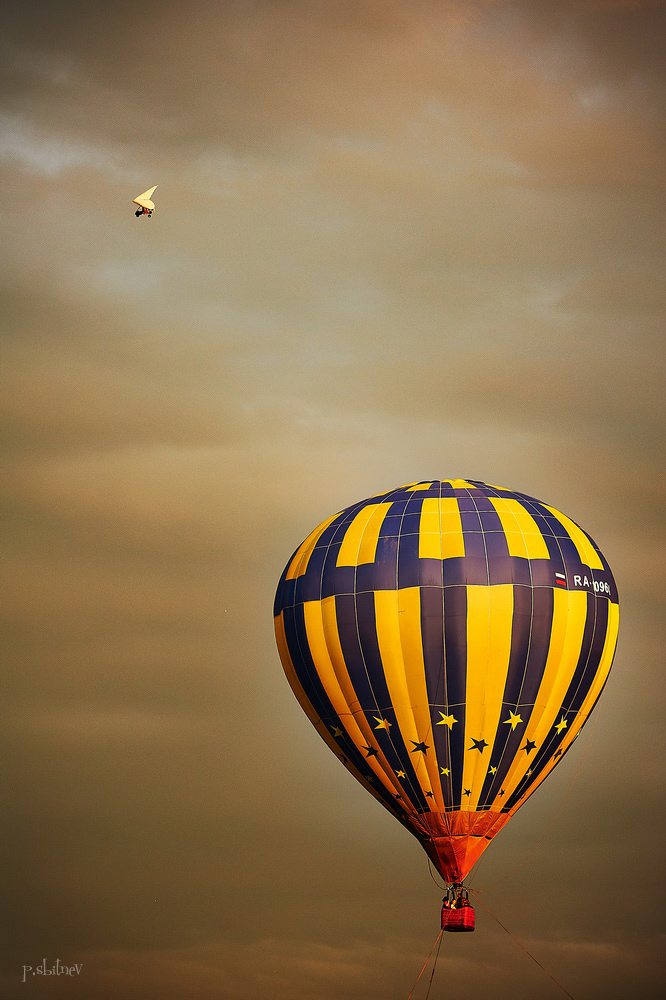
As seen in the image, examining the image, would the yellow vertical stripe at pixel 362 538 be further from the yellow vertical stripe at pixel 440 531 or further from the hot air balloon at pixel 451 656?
the yellow vertical stripe at pixel 440 531

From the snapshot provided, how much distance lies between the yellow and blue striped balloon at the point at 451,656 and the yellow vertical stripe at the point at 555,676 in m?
0.03

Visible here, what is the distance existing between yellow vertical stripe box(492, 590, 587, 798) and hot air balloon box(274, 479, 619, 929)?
1.2 inches

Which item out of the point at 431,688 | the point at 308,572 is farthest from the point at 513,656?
the point at 308,572

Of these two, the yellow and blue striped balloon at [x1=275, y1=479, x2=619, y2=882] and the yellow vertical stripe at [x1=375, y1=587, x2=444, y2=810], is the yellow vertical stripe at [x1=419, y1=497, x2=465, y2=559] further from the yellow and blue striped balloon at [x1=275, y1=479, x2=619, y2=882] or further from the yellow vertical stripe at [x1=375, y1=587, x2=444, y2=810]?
the yellow vertical stripe at [x1=375, y1=587, x2=444, y2=810]

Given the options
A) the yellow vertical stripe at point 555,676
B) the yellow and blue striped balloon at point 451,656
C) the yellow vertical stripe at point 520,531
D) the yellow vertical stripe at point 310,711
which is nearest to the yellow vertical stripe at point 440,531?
the yellow and blue striped balloon at point 451,656

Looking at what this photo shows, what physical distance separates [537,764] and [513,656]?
263 centimetres

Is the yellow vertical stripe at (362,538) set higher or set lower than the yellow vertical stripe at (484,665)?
higher

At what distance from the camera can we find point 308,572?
149ft

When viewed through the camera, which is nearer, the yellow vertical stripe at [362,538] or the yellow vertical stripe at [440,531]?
the yellow vertical stripe at [440,531]

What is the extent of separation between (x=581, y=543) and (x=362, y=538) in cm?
496

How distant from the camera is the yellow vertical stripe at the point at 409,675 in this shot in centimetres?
4369

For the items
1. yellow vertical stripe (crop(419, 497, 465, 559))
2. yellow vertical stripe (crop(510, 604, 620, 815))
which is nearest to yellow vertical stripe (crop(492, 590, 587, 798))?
yellow vertical stripe (crop(510, 604, 620, 815))

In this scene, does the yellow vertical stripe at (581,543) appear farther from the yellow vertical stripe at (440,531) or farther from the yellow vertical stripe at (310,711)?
the yellow vertical stripe at (310,711)

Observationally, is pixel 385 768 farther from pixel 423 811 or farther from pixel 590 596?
pixel 590 596
